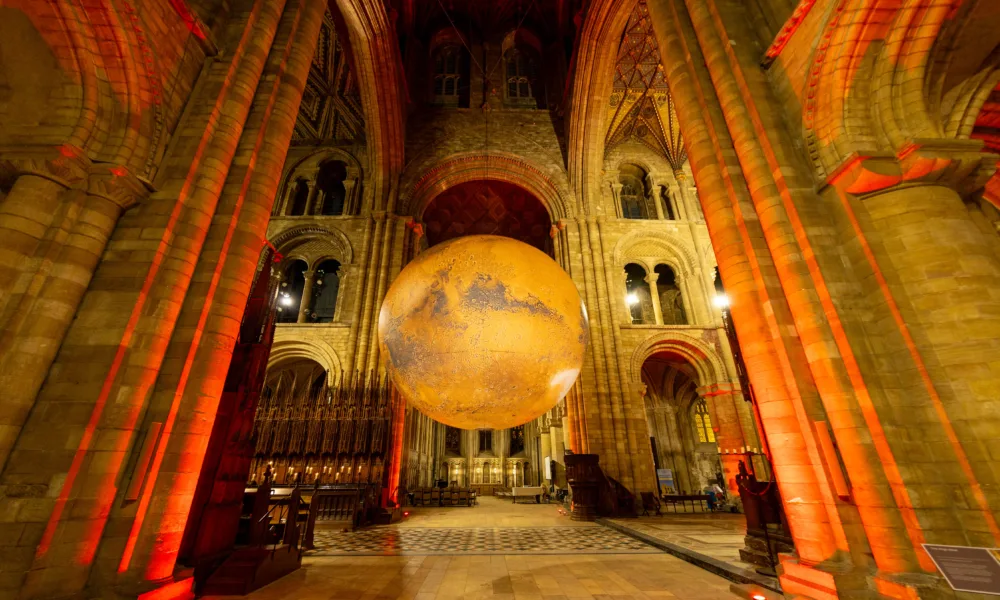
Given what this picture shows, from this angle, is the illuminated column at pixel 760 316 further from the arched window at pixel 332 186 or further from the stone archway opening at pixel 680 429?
the arched window at pixel 332 186

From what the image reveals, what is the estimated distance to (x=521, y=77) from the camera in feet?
54.8

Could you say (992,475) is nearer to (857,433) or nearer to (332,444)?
(857,433)

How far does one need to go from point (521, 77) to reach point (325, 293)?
40.8ft

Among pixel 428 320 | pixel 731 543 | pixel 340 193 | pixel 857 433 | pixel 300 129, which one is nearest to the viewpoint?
pixel 428 320

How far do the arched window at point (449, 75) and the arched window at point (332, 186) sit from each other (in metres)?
4.94

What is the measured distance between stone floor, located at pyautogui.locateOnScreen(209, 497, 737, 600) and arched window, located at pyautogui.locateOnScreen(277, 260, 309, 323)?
11014mm

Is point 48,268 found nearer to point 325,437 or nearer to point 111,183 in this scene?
point 111,183

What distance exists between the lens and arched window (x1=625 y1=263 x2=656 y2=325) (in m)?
14.4

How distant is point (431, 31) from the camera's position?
16.6 meters

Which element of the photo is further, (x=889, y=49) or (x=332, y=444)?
(x=332, y=444)

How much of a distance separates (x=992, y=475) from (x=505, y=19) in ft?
64.1

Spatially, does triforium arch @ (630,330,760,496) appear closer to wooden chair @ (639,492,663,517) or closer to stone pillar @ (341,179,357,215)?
wooden chair @ (639,492,663,517)

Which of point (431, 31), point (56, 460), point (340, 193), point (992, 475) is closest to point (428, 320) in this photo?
point (56, 460)

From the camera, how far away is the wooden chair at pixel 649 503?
9656 mm
